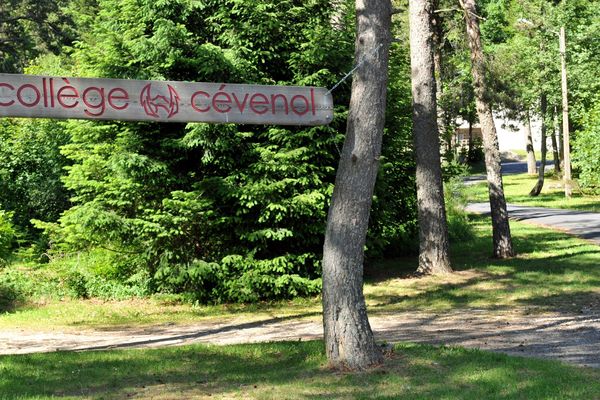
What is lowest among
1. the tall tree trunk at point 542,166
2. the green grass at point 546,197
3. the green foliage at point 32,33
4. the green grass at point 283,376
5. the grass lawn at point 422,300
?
the grass lawn at point 422,300

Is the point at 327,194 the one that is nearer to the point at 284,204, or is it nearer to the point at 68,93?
the point at 284,204

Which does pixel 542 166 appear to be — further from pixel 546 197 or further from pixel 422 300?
pixel 422 300

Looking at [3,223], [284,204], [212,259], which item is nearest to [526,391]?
[284,204]

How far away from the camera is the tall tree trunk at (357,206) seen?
784 cm

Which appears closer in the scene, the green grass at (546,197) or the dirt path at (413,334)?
the dirt path at (413,334)

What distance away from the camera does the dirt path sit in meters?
9.55

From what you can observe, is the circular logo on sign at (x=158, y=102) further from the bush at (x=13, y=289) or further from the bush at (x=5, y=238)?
the bush at (x=5, y=238)

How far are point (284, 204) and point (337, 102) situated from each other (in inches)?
93.3

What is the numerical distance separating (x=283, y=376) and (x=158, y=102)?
3383 mm

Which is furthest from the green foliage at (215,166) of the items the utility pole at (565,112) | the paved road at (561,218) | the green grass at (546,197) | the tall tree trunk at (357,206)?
the utility pole at (565,112)

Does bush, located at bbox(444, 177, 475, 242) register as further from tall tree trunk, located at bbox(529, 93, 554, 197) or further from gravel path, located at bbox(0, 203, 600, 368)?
tall tree trunk, located at bbox(529, 93, 554, 197)

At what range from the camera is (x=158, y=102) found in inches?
351

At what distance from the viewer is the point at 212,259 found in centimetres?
1483

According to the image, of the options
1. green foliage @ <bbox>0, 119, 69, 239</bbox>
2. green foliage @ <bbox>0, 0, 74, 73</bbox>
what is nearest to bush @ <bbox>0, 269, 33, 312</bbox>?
green foliage @ <bbox>0, 119, 69, 239</bbox>
